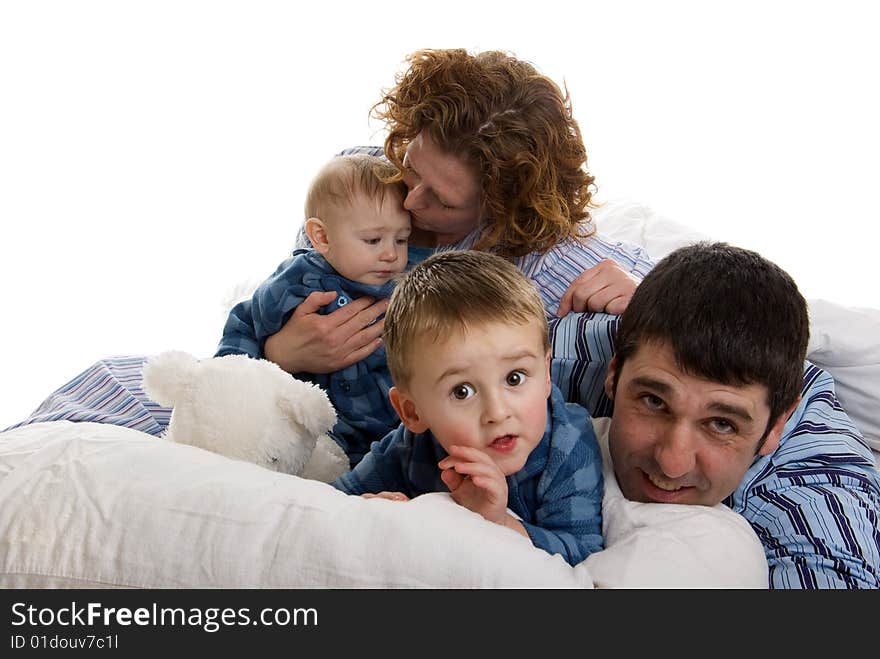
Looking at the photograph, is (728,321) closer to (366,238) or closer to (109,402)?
(366,238)

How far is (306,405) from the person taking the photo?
1678 mm

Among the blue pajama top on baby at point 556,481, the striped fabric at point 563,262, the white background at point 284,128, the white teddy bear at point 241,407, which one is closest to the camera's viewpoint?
the blue pajama top on baby at point 556,481

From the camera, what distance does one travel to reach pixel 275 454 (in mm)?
1672

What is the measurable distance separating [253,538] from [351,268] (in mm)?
865

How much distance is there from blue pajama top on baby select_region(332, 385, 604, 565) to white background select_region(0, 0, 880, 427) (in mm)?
2138

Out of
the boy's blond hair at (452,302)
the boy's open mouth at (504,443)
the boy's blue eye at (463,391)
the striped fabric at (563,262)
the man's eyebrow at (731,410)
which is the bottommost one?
the boy's open mouth at (504,443)

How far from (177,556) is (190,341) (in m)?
2.46

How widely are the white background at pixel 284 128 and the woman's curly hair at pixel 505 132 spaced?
1.78 meters

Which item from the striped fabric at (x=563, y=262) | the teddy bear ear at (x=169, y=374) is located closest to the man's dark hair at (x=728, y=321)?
the striped fabric at (x=563, y=262)

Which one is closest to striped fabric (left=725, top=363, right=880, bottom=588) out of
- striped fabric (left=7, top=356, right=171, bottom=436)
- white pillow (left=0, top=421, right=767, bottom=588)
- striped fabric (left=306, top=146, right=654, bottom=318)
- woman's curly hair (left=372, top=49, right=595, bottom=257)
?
white pillow (left=0, top=421, right=767, bottom=588)

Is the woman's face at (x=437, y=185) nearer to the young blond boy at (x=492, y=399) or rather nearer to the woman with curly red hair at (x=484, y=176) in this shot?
the woman with curly red hair at (x=484, y=176)

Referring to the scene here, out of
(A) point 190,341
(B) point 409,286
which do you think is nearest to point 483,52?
(B) point 409,286

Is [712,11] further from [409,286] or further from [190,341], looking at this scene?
[409,286]

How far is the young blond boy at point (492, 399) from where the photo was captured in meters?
1.34
